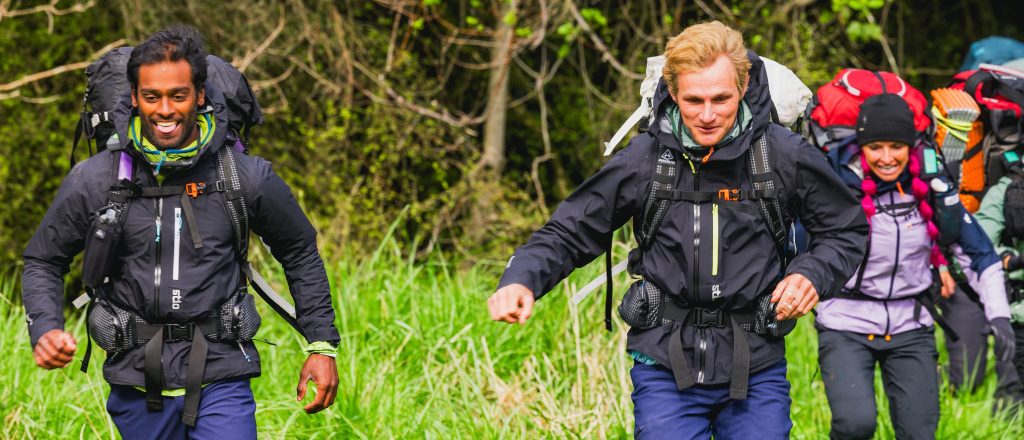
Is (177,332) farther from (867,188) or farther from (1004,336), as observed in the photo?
(1004,336)

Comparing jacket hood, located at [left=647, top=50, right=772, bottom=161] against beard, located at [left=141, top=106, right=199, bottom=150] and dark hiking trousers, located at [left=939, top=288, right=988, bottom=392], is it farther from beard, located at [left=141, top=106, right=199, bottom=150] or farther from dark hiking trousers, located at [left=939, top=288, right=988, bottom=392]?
dark hiking trousers, located at [left=939, top=288, right=988, bottom=392]

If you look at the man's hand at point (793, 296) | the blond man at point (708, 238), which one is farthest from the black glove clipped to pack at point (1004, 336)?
the man's hand at point (793, 296)

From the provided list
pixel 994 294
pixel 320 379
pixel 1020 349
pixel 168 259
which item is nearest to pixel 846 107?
pixel 994 294

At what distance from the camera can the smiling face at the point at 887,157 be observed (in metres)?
4.33

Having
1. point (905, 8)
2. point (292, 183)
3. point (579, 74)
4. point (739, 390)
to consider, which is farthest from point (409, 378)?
point (905, 8)

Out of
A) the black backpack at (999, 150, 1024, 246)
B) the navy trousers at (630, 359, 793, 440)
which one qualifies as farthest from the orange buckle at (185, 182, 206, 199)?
the black backpack at (999, 150, 1024, 246)

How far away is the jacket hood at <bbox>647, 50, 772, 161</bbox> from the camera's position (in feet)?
10.7

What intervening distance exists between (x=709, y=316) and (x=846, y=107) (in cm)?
152

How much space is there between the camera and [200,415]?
341cm

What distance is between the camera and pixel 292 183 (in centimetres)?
839

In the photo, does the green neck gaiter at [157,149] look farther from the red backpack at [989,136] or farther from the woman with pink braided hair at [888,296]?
the red backpack at [989,136]

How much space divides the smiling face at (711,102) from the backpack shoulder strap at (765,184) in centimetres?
10

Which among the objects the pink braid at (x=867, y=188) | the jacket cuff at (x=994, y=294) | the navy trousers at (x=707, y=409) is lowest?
the navy trousers at (x=707, y=409)

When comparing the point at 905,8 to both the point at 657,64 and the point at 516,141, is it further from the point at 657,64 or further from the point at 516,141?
the point at 657,64
